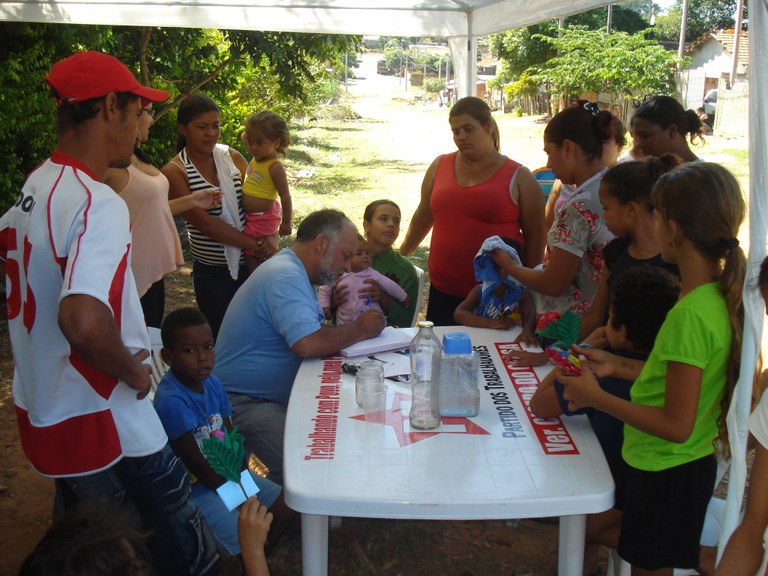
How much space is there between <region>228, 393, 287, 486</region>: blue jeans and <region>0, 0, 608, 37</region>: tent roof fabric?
248cm

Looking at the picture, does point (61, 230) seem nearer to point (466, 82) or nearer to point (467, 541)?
point (467, 541)

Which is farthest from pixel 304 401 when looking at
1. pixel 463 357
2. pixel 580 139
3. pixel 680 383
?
pixel 580 139

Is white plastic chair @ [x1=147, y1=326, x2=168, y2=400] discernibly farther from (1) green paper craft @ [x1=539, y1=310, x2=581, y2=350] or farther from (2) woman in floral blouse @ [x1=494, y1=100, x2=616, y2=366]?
(1) green paper craft @ [x1=539, y1=310, x2=581, y2=350]

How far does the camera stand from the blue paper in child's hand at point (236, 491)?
179 cm

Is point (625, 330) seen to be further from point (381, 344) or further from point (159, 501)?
point (159, 501)

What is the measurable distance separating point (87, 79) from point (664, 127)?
2660 mm

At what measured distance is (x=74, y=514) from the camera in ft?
4.55

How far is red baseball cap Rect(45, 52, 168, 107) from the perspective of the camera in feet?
5.89

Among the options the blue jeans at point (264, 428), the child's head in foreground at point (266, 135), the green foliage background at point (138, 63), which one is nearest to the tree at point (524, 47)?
the green foliage background at point (138, 63)

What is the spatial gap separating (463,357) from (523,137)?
22.0m

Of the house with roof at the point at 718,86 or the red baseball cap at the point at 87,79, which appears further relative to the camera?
the house with roof at the point at 718,86

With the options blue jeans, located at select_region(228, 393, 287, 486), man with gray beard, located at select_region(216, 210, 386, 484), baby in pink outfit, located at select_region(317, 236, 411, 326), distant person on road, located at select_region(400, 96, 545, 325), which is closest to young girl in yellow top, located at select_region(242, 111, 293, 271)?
baby in pink outfit, located at select_region(317, 236, 411, 326)

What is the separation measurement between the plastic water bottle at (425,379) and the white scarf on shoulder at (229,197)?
195 centimetres

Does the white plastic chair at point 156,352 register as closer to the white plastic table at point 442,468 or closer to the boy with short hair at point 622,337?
the white plastic table at point 442,468
